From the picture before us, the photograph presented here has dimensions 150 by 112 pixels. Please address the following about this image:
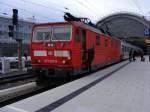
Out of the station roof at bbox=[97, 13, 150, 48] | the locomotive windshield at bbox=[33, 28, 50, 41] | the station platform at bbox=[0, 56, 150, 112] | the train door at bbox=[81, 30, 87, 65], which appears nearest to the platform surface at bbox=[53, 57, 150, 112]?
the station platform at bbox=[0, 56, 150, 112]

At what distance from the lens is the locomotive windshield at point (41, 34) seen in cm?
1658

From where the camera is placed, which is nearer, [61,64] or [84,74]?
[61,64]

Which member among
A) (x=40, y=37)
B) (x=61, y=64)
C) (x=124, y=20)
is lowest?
(x=61, y=64)

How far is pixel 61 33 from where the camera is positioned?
16.2m

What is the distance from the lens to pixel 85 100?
9609mm

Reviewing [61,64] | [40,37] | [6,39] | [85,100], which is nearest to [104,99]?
[85,100]

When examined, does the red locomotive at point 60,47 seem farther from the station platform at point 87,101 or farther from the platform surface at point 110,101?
the platform surface at point 110,101

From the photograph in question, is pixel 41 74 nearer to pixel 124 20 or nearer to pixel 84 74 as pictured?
pixel 84 74

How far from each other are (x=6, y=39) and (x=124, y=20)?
161 ft

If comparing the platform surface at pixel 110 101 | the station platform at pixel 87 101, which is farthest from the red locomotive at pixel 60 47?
the platform surface at pixel 110 101

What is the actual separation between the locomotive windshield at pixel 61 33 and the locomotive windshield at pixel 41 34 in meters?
0.40

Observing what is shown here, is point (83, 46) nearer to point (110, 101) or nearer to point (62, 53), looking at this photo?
point (62, 53)

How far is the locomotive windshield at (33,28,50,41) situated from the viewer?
54.4ft

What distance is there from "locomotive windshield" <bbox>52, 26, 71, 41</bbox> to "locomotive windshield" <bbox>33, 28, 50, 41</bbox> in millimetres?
404
